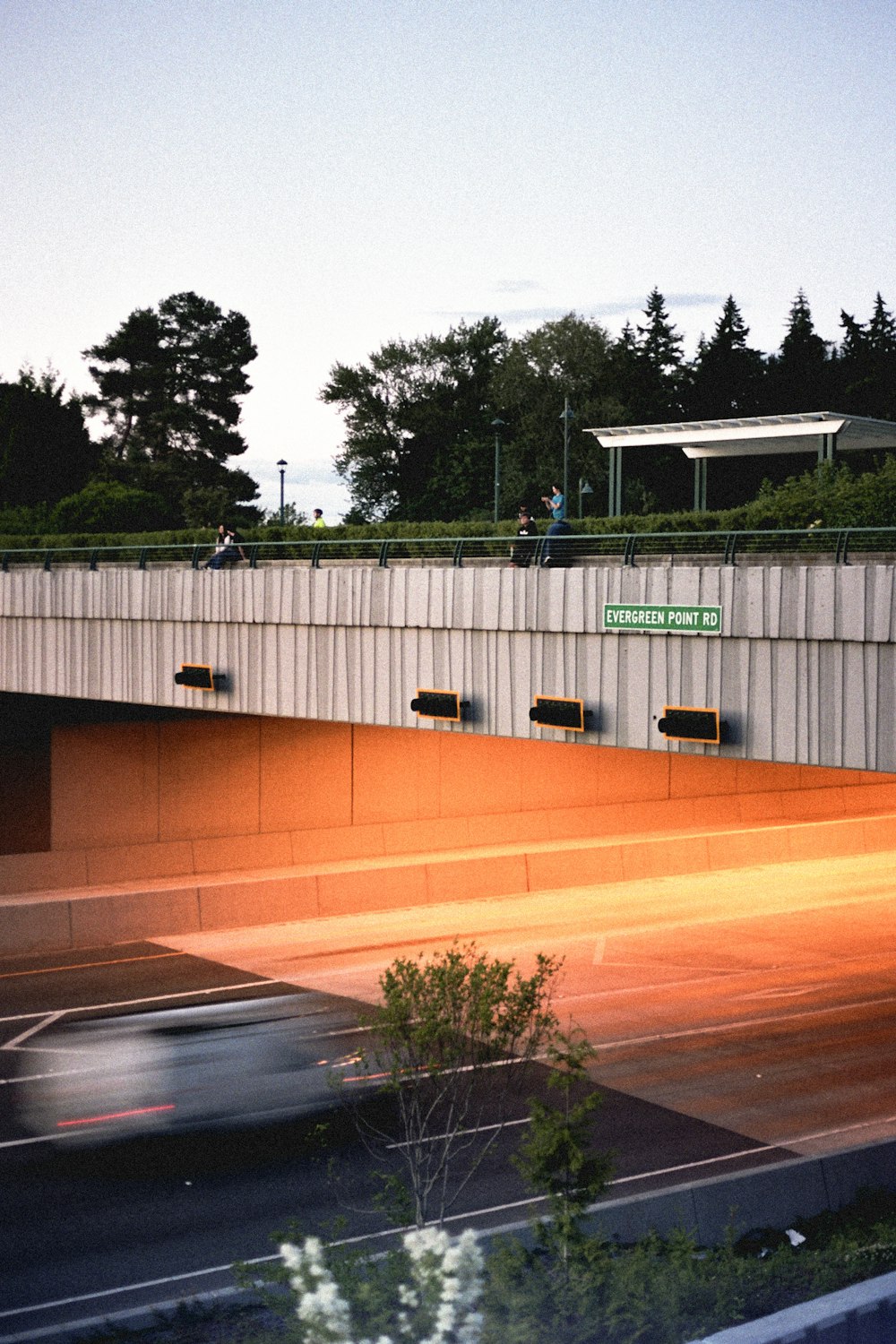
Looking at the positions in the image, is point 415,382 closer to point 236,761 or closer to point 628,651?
point 236,761

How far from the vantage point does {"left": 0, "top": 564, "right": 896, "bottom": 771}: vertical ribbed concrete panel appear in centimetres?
1512

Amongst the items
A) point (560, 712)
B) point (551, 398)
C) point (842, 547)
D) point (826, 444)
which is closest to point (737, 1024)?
point (560, 712)

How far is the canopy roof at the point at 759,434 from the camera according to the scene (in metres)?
26.3

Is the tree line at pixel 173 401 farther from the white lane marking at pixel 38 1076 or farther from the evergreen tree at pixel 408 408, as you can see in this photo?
the white lane marking at pixel 38 1076

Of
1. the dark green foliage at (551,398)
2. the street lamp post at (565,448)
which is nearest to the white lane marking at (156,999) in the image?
the street lamp post at (565,448)

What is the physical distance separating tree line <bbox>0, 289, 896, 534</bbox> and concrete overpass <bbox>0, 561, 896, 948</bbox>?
30.3 metres

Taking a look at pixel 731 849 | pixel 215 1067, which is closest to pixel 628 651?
pixel 215 1067

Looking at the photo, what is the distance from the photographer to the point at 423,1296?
7.14 m

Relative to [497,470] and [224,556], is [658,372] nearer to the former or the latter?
[497,470]

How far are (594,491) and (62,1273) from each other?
6317cm

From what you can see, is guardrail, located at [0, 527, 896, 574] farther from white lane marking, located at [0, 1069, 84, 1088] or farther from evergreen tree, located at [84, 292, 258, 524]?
evergreen tree, located at [84, 292, 258, 524]

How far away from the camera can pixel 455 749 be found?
31.5 metres

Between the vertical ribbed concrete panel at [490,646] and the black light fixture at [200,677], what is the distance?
Result: 0.58 ft

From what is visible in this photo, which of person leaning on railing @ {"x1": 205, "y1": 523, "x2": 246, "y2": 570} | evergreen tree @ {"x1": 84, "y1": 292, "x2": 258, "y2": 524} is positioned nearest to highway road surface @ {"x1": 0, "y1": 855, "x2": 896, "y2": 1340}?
person leaning on railing @ {"x1": 205, "y1": 523, "x2": 246, "y2": 570}
